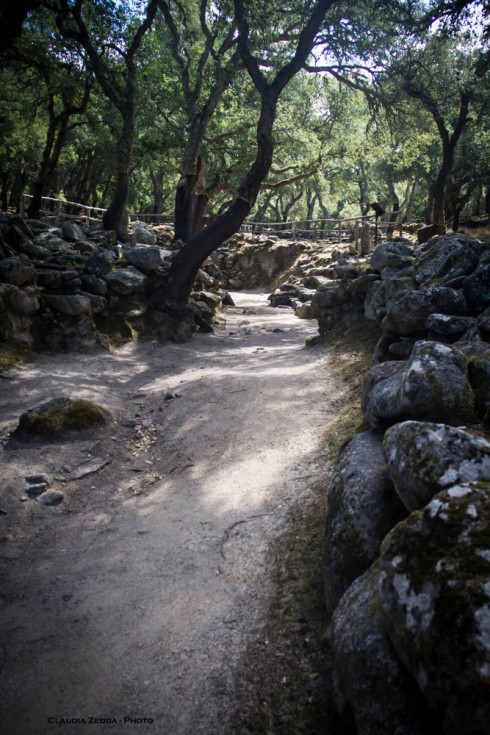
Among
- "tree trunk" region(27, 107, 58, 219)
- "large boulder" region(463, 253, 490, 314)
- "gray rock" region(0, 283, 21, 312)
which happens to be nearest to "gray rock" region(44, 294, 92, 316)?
"gray rock" region(0, 283, 21, 312)

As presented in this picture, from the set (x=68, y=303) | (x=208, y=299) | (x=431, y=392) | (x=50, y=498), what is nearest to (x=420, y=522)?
(x=431, y=392)

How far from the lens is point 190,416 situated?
Answer: 643 centimetres

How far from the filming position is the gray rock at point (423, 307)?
4.82m

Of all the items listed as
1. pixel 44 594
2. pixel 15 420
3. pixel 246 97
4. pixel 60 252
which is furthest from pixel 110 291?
pixel 246 97

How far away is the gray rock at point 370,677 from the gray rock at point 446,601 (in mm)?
80

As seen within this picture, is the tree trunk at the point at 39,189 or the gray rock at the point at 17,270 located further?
the tree trunk at the point at 39,189

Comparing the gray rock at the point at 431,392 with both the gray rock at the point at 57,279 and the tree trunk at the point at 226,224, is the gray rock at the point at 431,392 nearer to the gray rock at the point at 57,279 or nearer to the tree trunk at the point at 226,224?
the gray rock at the point at 57,279

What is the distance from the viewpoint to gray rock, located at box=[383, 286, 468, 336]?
482 centimetres

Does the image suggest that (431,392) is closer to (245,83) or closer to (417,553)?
(417,553)

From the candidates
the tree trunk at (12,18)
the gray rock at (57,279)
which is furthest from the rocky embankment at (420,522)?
the tree trunk at (12,18)

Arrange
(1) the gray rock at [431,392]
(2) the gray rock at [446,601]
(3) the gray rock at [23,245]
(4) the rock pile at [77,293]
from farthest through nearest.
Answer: (3) the gray rock at [23,245], (4) the rock pile at [77,293], (1) the gray rock at [431,392], (2) the gray rock at [446,601]

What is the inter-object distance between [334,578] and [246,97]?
19197 millimetres

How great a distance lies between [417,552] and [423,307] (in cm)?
345

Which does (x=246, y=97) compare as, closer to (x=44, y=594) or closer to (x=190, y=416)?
(x=190, y=416)
